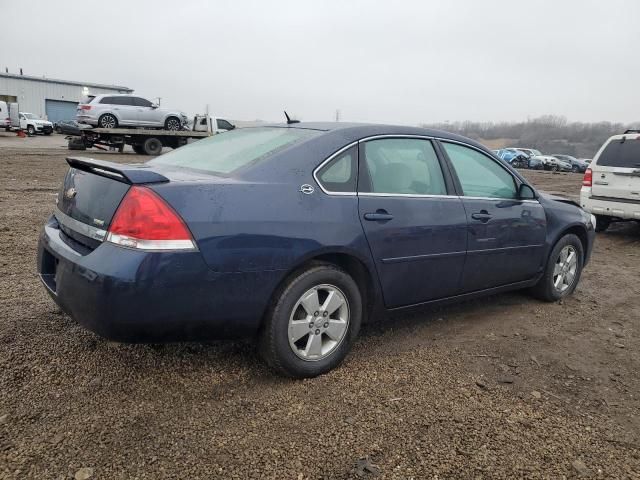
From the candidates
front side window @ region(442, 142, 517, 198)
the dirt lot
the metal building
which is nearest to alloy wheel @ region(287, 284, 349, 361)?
the dirt lot

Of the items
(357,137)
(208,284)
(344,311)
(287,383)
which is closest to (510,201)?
(357,137)

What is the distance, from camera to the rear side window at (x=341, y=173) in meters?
2.96

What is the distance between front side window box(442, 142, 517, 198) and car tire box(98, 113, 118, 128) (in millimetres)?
19526

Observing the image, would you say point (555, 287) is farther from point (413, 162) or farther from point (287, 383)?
point (287, 383)

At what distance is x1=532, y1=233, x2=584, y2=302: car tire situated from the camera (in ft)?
14.6

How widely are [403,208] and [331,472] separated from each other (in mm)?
1634

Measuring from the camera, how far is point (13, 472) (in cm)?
204

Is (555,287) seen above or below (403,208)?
below

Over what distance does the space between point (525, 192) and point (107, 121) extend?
1986cm

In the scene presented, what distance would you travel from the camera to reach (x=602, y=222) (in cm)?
869

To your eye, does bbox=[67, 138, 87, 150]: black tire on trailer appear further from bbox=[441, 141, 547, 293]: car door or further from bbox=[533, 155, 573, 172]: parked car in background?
bbox=[533, 155, 573, 172]: parked car in background

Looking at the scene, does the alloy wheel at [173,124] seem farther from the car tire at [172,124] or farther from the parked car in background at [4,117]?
the parked car in background at [4,117]

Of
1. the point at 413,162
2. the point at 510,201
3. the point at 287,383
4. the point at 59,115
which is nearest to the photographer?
the point at 287,383

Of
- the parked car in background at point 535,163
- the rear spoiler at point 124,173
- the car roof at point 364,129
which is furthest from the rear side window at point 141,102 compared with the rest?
the parked car in background at point 535,163
